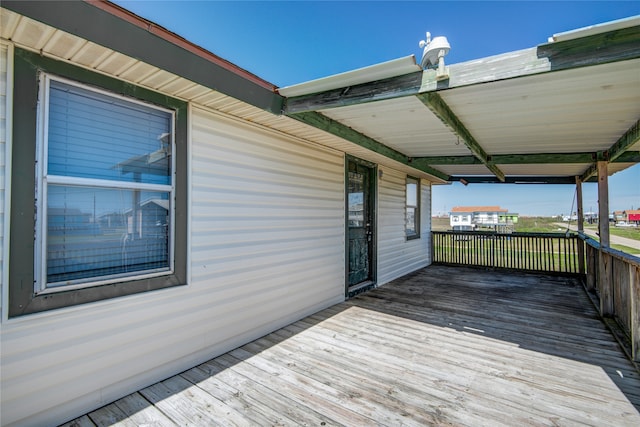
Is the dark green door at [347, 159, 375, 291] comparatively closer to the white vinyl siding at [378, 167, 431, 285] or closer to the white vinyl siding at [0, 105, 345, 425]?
the white vinyl siding at [378, 167, 431, 285]

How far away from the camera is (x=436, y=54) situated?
85.7 inches

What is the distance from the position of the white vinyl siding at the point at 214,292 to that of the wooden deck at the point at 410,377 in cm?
19

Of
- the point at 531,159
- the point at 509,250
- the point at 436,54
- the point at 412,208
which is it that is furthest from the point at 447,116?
the point at 509,250

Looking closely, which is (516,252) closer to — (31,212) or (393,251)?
(393,251)

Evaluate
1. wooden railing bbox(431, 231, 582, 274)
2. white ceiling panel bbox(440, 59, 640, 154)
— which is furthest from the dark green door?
wooden railing bbox(431, 231, 582, 274)

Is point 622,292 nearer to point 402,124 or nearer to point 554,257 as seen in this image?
point 402,124

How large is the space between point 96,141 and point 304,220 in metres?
2.46

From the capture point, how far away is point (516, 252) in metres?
7.62

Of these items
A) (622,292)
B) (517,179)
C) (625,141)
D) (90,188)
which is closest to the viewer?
(90,188)

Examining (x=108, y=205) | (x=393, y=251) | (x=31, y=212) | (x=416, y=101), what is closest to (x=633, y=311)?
(x=416, y=101)

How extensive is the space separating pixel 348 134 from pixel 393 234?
10.4 ft

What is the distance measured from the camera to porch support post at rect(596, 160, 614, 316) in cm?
396

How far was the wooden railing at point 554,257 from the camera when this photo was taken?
12.0 feet

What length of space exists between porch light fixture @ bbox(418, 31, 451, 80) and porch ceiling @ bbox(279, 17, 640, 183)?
0.19ft
